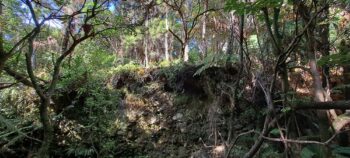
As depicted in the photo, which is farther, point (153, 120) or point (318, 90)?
point (153, 120)

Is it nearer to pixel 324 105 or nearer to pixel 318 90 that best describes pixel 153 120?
pixel 318 90

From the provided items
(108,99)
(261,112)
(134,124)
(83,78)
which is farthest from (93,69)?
(261,112)

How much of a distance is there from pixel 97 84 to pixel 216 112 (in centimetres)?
252

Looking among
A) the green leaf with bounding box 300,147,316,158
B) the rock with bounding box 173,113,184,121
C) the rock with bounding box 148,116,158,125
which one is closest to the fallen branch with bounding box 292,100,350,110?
the green leaf with bounding box 300,147,316,158

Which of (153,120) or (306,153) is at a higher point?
(153,120)

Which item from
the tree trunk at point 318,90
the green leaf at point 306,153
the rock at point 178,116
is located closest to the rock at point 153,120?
the rock at point 178,116

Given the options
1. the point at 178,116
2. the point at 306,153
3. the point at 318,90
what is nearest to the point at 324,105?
the point at 318,90

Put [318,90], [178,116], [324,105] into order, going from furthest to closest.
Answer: [178,116] < [318,90] < [324,105]

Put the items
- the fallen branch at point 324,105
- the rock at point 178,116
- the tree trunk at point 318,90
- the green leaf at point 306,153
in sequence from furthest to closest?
the rock at point 178,116 < the green leaf at point 306,153 < the tree trunk at point 318,90 < the fallen branch at point 324,105

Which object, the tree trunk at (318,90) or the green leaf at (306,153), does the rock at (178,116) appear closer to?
the green leaf at (306,153)

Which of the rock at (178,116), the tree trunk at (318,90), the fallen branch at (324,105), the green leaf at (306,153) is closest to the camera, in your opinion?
the fallen branch at (324,105)

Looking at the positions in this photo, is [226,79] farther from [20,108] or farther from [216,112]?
[20,108]

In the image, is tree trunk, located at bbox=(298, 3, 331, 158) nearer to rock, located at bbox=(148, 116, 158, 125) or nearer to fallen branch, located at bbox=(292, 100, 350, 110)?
fallen branch, located at bbox=(292, 100, 350, 110)

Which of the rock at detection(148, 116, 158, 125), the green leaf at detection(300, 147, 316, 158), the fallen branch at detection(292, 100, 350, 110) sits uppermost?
the fallen branch at detection(292, 100, 350, 110)
